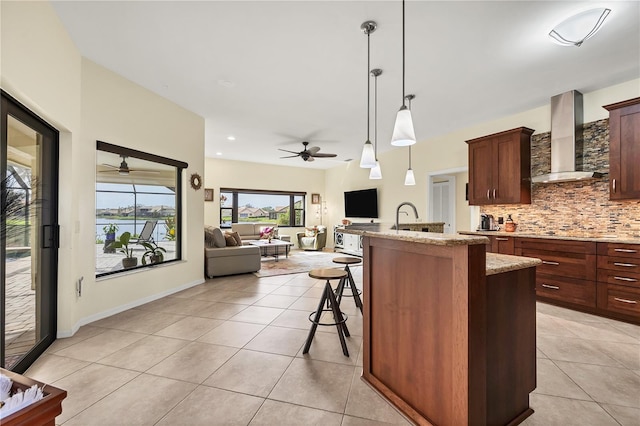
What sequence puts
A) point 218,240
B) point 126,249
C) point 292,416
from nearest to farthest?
point 292,416
point 126,249
point 218,240

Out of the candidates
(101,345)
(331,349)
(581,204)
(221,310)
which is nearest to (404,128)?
(331,349)

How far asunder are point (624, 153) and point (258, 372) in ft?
14.5

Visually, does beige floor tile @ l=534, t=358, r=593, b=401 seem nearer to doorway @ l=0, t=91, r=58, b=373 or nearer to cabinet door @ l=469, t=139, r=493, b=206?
cabinet door @ l=469, t=139, r=493, b=206

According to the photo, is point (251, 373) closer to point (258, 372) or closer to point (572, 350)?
point (258, 372)

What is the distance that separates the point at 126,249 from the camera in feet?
12.0

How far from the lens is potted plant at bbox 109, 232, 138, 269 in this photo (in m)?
3.56

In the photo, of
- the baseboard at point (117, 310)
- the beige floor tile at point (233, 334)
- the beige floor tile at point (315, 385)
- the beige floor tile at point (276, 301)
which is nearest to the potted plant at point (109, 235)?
the baseboard at point (117, 310)

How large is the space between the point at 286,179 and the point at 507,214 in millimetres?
6529

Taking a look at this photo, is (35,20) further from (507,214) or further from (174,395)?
(507,214)

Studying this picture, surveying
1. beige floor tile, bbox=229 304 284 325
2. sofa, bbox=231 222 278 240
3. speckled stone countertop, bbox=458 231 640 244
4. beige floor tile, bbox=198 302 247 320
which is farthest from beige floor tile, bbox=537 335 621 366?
sofa, bbox=231 222 278 240

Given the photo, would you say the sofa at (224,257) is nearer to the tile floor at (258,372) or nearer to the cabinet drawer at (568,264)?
the tile floor at (258,372)

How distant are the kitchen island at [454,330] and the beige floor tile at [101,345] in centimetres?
225

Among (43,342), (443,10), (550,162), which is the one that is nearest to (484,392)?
(443,10)

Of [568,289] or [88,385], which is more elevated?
[568,289]
